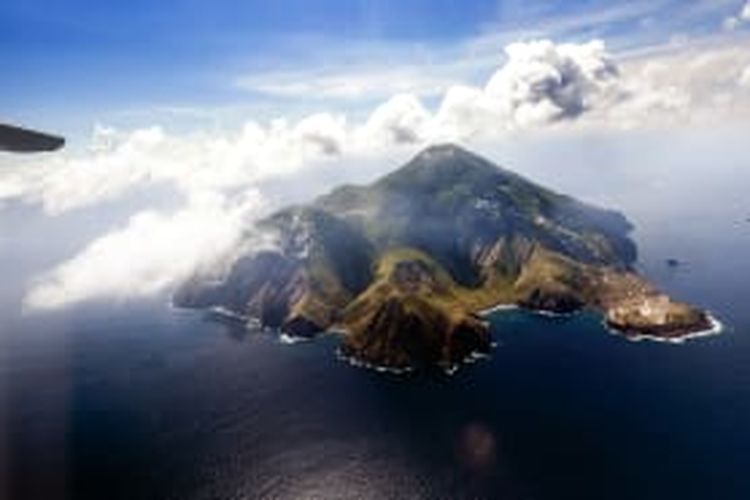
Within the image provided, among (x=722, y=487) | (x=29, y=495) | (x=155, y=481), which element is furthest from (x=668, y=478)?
(x=29, y=495)

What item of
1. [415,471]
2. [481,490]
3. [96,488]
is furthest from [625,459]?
[96,488]

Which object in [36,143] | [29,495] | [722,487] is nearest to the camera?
[36,143]

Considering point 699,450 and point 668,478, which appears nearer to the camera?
point 668,478

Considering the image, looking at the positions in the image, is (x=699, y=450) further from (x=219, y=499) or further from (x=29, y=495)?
(x=29, y=495)

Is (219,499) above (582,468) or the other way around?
the other way around

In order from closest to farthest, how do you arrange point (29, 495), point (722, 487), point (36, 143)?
1. point (36, 143)
2. point (722, 487)
3. point (29, 495)

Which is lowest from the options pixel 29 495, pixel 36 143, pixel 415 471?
pixel 29 495

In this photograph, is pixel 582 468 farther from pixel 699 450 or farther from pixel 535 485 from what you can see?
pixel 699 450
